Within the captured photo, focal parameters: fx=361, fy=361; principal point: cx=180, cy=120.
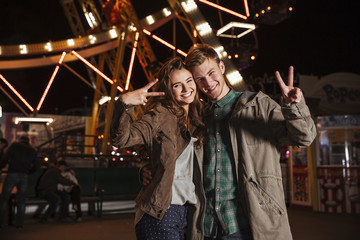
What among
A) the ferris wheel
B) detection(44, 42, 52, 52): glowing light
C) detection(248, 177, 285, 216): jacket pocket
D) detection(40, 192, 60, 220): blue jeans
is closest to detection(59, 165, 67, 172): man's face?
detection(40, 192, 60, 220): blue jeans

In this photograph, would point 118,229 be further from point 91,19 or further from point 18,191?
point 91,19

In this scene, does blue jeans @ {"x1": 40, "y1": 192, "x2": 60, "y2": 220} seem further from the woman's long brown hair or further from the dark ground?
the woman's long brown hair

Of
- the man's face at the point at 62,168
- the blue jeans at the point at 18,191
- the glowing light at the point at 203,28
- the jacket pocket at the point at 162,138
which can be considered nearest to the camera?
the jacket pocket at the point at 162,138

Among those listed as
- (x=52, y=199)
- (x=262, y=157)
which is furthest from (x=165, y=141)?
(x=52, y=199)

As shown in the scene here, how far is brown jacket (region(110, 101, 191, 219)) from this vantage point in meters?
1.99

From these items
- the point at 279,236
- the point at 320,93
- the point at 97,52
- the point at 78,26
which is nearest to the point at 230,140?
the point at 279,236

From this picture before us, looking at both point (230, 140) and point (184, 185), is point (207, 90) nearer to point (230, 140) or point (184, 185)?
point (230, 140)

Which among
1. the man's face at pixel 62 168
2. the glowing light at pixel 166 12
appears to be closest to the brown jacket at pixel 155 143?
the man's face at pixel 62 168

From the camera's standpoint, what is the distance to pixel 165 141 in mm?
2078

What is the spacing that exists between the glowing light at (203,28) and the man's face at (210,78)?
6.63m

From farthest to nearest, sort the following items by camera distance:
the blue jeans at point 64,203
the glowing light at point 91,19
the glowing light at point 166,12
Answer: the glowing light at point 91,19 → the glowing light at point 166,12 → the blue jeans at point 64,203

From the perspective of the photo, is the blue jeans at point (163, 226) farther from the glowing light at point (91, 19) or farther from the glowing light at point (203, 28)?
Answer: the glowing light at point (91, 19)

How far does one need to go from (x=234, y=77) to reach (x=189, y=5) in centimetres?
313

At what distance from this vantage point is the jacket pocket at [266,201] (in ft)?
6.68
